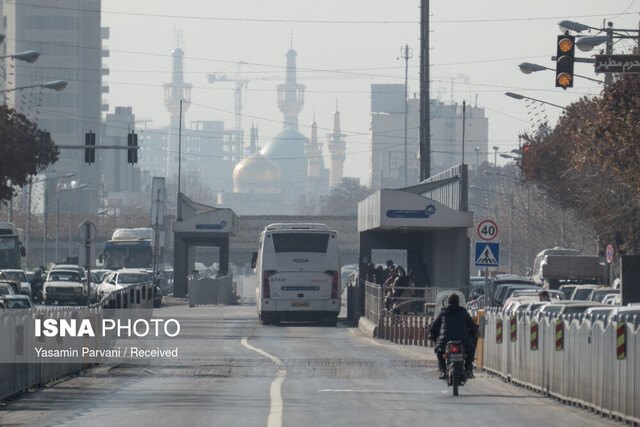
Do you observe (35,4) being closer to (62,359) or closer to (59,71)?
(59,71)

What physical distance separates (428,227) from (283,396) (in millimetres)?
21118

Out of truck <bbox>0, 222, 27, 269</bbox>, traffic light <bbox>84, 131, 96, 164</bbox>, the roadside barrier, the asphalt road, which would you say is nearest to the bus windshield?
truck <bbox>0, 222, 27, 269</bbox>

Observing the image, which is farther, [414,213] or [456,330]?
[414,213]

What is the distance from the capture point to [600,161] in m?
35.4

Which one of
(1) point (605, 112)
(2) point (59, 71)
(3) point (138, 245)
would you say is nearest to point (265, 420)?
(1) point (605, 112)

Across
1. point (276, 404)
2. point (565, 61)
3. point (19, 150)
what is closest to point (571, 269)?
point (19, 150)

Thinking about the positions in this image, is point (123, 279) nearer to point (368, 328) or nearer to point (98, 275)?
point (98, 275)

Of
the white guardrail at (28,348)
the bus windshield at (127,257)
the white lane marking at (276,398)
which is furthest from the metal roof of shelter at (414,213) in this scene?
the bus windshield at (127,257)

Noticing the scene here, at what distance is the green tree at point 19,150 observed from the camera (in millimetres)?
45625

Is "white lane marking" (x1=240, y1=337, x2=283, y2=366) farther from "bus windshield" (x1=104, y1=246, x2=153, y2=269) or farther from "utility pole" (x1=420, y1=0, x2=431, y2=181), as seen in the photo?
"bus windshield" (x1=104, y1=246, x2=153, y2=269)

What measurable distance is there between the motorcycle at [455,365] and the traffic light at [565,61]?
8.42 m

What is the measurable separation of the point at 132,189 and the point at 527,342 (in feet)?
567

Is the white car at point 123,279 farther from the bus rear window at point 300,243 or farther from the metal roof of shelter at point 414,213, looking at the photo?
the metal roof of shelter at point 414,213

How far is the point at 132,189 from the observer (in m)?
190
